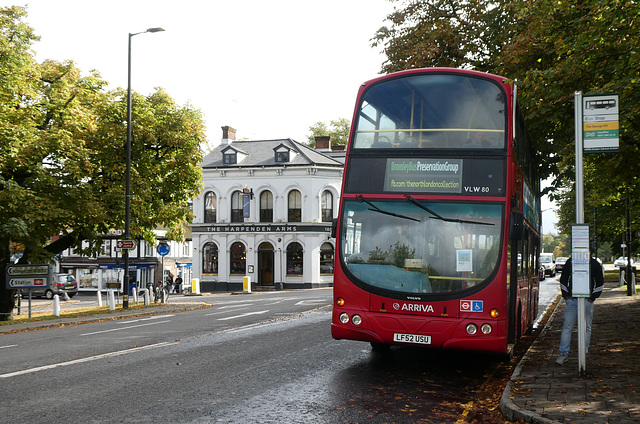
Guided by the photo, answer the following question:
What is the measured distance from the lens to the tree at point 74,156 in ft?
69.8

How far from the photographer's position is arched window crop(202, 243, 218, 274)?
54469mm

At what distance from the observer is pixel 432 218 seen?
9672mm

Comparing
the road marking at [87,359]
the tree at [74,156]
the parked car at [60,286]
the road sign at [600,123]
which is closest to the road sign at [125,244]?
the tree at [74,156]

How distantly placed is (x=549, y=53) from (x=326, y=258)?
38999 mm

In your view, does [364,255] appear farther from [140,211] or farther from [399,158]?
[140,211]

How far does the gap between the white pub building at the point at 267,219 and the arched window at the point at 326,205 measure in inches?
1.3

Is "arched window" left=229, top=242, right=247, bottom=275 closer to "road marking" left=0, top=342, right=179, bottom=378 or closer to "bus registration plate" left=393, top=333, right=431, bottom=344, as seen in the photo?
"road marking" left=0, top=342, right=179, bottom=378

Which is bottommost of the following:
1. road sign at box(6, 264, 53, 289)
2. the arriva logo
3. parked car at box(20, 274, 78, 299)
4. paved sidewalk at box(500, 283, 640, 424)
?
parked car at box(20, 274, 78, 299)

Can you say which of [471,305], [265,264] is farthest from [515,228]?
[265,264]

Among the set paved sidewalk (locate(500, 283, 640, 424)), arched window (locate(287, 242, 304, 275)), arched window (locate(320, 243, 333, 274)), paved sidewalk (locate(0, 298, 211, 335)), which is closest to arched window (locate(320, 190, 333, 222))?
arched window (locate(320, 243, 333, 274))

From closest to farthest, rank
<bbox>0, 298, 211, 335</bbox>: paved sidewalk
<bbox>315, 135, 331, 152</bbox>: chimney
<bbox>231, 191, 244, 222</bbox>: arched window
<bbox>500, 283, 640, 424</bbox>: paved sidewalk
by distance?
<bbox>500, 283, 640, 424</bbox>: paved sidewalk
<bbox>0, 298, 211, 335</bbox>: paved sidewalk
<bbox>231, 191, 244, 222</bbox>: arched window
<bbox>315, 135, 331, 152</bbox>: chimney

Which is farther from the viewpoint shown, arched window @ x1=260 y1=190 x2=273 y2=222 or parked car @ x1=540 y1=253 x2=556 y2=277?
parked car @ x1=540 y1=253 x2=556 y2=277

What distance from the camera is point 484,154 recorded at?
9672mm

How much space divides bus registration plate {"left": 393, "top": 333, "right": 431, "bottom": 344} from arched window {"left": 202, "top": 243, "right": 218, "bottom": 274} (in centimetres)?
4587
